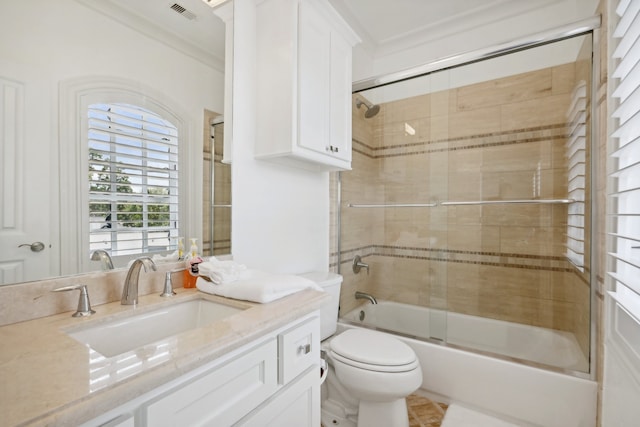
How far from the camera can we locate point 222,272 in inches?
45.8

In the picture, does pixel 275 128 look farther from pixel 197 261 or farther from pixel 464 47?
pixel 464 47

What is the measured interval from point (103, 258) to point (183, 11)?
104cm

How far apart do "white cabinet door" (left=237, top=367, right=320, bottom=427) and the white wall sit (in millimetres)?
766

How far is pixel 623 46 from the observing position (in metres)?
1.15

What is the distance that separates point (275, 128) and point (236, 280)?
78 centimetres

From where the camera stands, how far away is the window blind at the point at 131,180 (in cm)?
103

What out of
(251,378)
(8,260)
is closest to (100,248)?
(8,260)

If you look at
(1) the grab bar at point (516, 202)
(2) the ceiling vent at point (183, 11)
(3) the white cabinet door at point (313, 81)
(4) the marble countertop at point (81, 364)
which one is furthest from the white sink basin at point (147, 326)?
(1) the grab bar at point (516, 202)

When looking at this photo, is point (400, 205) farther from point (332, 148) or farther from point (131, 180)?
point (131, 180)

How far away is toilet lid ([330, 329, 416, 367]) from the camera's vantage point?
4.80 ft

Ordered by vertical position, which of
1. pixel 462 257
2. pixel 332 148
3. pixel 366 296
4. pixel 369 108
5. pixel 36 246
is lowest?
pixel 366 296

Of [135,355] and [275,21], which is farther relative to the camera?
[275,21]

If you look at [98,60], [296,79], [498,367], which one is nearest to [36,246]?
[98,60]

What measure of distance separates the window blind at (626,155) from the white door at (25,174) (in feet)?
5.96
